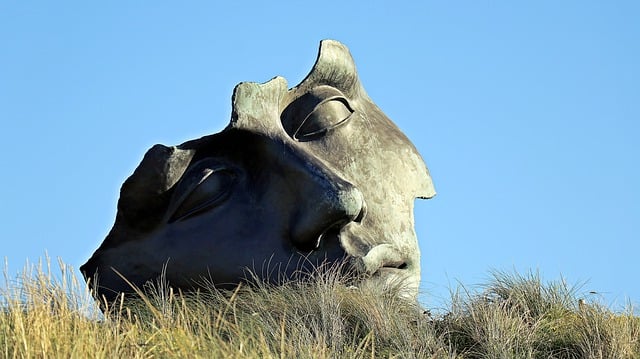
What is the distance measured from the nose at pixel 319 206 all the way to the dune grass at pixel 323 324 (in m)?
0.32

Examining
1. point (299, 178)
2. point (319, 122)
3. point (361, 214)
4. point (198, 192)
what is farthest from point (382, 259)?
point (198, 192)

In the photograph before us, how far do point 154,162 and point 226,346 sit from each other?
93.0 inches

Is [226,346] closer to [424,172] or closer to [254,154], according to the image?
[254,154]

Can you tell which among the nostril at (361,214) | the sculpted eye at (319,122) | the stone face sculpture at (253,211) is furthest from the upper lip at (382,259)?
the sculpted eye at (319,122)

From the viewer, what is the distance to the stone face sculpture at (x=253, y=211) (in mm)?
8797

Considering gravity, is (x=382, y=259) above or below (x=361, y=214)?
below

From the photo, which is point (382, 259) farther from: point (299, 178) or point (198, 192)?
point (198, 192)

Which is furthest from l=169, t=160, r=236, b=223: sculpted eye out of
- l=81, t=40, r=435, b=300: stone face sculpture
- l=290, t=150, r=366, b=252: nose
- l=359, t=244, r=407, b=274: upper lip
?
l=359, t=244, r=407, b=274: upper lip

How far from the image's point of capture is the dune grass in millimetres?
6867

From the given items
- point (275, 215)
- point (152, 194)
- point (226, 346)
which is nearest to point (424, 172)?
point (275, 215)

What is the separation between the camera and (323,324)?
809cm

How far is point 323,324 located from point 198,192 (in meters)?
1.40

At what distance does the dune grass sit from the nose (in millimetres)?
321

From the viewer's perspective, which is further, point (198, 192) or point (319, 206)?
point (198, 192)
